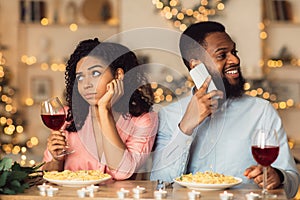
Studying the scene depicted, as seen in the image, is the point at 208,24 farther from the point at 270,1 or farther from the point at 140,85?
the point at 270,1

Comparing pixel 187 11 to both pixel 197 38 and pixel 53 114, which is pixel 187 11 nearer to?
pixel 197 38

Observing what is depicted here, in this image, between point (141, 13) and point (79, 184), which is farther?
point (141, 13)

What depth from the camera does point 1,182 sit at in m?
2.18

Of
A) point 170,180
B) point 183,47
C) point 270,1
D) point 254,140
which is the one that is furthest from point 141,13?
point 254,140

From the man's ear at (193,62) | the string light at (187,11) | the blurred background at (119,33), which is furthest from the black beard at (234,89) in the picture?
the string light at (187,11)

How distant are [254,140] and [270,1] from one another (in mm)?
3978

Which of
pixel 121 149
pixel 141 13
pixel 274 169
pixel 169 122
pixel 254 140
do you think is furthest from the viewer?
pixel 141 13

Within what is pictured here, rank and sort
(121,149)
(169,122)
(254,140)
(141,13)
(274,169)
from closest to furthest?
(254,140) → (274,169) → (121,149) → (169,122) → (141,13)

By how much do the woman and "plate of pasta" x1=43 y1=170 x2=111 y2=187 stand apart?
176 millimetres

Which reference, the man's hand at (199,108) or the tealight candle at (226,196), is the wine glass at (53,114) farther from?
the tealight candle at (226,196)

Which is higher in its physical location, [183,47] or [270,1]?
[270,1]

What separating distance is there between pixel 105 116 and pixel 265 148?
2.22ft

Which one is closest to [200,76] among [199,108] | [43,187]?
[199,108]

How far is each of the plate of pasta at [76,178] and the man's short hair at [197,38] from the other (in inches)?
29.1
